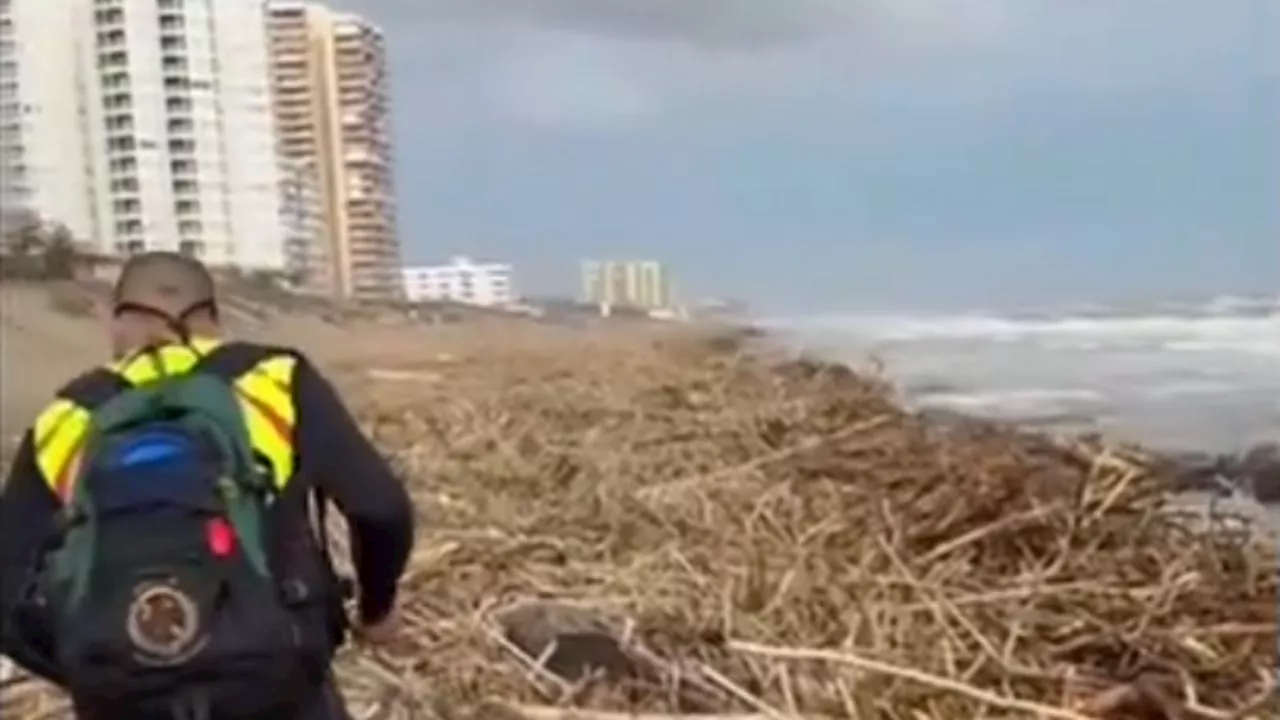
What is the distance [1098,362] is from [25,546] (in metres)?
1.31

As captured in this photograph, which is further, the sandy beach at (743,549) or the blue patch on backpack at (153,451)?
the sandy beach at (743,549)

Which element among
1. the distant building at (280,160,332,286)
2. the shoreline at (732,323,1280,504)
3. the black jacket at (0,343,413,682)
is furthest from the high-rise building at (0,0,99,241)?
the black jacket at (0,343,413,682)

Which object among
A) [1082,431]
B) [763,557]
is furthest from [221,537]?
[1082,431]

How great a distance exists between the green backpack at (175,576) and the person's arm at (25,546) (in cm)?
6

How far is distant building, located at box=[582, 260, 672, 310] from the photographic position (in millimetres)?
2189

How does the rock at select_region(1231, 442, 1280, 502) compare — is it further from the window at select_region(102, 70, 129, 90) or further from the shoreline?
the window at select_region(102, 70, 129, 90)

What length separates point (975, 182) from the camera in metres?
2.19

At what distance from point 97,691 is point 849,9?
125 centimetres

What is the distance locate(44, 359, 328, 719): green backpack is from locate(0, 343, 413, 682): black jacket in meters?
0.04

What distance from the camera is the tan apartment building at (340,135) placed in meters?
2.20

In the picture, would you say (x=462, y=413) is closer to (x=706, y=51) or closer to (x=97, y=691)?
(x=706, y=51)

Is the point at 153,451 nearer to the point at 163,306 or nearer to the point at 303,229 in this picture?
the point at 163,306

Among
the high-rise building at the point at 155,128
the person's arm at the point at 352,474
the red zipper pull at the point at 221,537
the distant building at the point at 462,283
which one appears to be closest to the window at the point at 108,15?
the high-rise building at the point at 155,128

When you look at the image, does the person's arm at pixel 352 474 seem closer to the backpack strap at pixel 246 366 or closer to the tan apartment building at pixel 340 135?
the backpack strap at pixel 246 366
